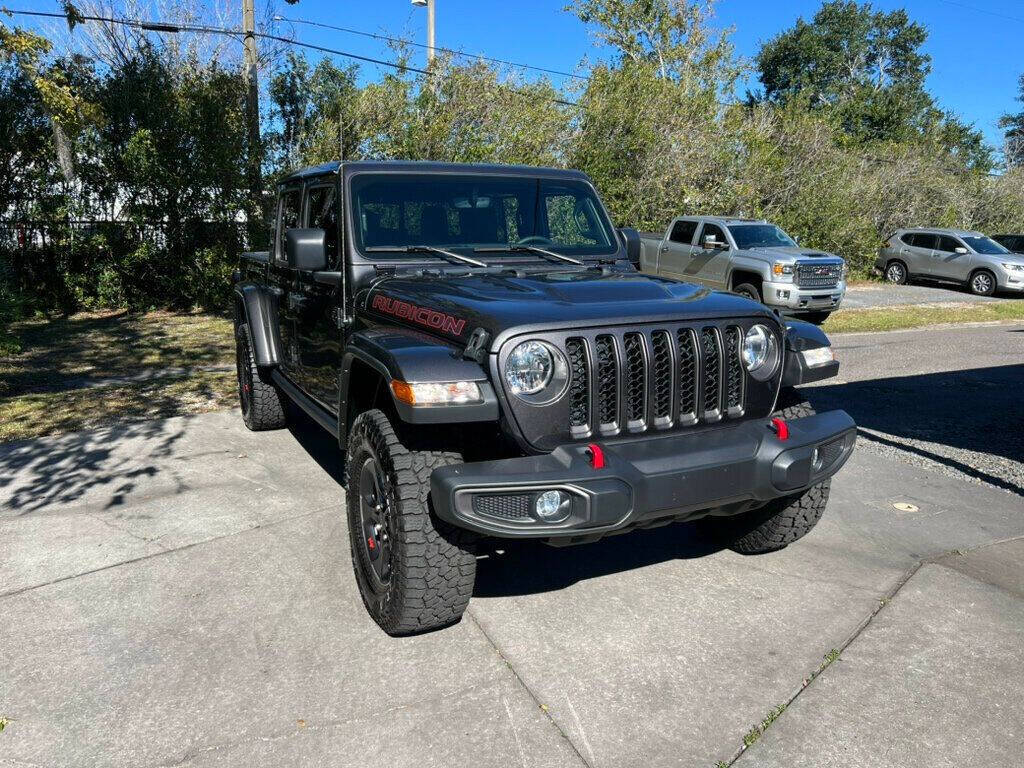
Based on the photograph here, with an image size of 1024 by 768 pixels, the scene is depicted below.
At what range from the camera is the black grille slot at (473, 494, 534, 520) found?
9.18 feet

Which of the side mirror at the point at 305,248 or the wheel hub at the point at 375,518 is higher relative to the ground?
the side mirror at the point at 305,248

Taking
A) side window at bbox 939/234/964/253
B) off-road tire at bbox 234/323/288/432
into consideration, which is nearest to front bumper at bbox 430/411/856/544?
off-road tire at bbox 234/323/288/432

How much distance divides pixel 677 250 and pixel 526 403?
13817mm

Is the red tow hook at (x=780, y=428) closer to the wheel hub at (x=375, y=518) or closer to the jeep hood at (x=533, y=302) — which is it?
the jeep hood at (x=533, y=302)

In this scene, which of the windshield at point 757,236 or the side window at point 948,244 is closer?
the windshield at point 757,236

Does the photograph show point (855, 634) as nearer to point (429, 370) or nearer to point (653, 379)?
point (653, 379)

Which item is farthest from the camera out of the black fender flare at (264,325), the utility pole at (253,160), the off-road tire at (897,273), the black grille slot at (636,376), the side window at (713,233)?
the off-road tire at (897,273)

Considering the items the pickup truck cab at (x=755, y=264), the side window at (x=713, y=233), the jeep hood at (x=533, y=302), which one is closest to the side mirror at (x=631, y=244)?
the jeep hood at (x=533, y=302)

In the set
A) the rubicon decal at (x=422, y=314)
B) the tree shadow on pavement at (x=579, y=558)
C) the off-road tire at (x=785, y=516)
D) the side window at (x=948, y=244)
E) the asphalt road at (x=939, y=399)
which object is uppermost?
the rubicon decal at (x=422, y=314)

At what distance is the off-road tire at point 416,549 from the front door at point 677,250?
13.3 metres

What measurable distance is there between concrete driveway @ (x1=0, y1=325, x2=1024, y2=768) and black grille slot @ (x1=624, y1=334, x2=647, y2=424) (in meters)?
0.95

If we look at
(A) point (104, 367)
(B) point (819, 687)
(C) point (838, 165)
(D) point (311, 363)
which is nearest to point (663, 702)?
(B) point (819, 687)

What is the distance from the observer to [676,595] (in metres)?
3.76

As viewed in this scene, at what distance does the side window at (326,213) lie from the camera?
14.3 feet
